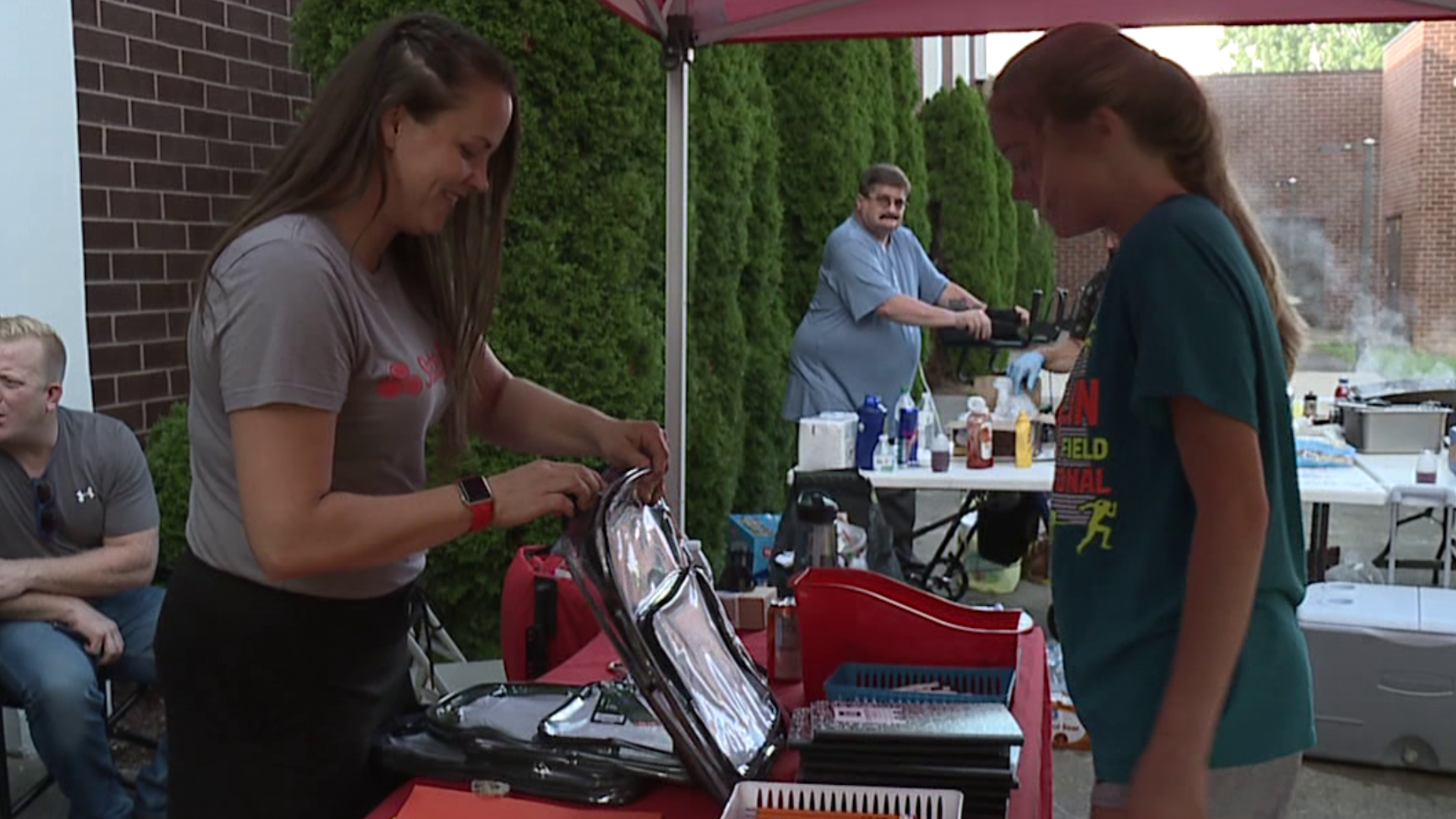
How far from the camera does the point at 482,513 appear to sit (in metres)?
1.53

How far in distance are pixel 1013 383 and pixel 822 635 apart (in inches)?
133

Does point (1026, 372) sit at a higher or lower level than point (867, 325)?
lower

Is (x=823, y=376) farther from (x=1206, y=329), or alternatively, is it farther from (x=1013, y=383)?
(x=1206, y=329)

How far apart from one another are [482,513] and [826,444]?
A: 3292 mm

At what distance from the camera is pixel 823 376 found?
5.55m

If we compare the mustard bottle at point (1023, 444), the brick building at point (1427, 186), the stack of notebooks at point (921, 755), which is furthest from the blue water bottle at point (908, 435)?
the brick building at point (1427, 186)

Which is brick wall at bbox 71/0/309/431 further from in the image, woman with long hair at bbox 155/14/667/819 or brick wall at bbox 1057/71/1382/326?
brick wall at bbox 1057/71/1382/326

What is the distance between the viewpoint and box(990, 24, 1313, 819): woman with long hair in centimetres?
128

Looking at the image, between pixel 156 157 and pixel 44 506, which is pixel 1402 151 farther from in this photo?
pixel 44 506

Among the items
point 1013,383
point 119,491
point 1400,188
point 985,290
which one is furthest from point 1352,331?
point 119,491

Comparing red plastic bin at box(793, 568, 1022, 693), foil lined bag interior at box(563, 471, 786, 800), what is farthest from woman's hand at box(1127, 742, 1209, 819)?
red plastic bin at box(793, 568, 1022, 693)

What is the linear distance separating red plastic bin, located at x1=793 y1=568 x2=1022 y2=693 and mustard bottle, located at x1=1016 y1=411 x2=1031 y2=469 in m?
2.81

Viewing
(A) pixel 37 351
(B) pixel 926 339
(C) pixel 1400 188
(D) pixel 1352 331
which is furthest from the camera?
(D) pixel 1352 331

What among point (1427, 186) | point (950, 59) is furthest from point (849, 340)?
point (1427, 186)
